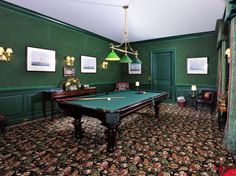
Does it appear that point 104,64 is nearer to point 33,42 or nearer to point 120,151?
point 33,42

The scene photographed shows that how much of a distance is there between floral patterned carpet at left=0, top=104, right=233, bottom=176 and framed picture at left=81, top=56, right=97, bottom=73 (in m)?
2.64

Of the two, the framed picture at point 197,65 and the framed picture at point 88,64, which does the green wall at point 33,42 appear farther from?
the framed picture at point 197,65

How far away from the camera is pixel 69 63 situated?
514 cm

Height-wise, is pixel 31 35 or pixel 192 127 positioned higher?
pixel 31 35

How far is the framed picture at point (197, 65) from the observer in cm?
592

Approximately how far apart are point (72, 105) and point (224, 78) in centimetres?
384

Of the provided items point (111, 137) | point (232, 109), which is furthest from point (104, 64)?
point (232, 109)

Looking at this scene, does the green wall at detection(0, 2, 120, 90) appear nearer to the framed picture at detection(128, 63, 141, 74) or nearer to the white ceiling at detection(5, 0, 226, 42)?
the white ceiling at detection(5, 0, 226, 42)

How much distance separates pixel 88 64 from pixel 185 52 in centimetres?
418

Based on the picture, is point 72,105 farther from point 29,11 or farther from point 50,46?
point 29,11

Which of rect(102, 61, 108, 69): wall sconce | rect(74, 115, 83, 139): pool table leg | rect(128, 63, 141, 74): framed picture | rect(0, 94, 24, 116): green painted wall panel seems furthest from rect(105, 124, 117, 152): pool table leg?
rect(128, 63, 141, 74): framed picture

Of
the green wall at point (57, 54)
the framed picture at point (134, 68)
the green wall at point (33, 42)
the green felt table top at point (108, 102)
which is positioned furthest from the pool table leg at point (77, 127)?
the framed picture at point (134, 68)

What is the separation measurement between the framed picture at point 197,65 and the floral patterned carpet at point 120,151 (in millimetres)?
2882

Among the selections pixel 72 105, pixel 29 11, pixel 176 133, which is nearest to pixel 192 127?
pixel 176 133
